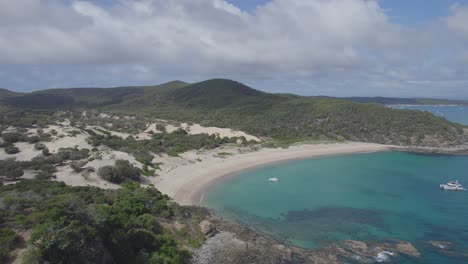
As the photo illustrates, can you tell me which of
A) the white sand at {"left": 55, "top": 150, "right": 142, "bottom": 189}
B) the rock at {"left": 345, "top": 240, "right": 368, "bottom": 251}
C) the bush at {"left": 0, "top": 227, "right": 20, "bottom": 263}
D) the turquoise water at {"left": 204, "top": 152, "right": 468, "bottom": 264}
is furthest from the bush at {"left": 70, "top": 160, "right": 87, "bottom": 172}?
the rock at {"left": 345, "top": 240, "right": 368, "bottom": 251}

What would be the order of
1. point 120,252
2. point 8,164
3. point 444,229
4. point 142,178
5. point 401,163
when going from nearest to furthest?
point 120,252 → point 444,229 → point 8,164 → point 142,178 → point 401,163

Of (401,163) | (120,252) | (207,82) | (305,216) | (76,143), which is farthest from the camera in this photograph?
(207,82)

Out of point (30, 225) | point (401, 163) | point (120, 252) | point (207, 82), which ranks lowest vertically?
point (401, 163)

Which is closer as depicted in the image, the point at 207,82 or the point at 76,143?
the point at 76,143

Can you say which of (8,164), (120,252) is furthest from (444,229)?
(8,164)

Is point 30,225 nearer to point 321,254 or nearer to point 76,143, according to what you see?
point 321,254

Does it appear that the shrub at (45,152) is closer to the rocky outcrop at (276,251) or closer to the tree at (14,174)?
the tree at (14,174)

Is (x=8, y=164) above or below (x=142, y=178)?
above
